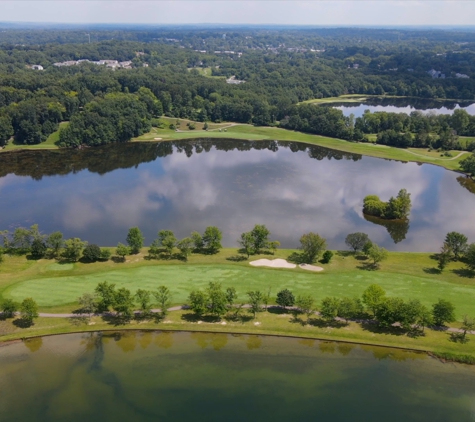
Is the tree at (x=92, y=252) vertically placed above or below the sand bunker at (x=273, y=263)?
above

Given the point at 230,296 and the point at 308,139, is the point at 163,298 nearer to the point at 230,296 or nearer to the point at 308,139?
the point at 230,296

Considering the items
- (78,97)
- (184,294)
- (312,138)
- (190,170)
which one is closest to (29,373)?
(184,294)

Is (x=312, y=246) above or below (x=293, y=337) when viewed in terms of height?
above

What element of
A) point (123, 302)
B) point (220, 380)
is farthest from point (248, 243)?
point (220, 380)

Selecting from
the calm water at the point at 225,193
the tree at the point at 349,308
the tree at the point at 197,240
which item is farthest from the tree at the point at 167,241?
the tree at the point at 349,308

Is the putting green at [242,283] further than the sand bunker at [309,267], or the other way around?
the sand bunker at [309,267]

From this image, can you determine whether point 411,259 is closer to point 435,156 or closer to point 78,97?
point 435,156

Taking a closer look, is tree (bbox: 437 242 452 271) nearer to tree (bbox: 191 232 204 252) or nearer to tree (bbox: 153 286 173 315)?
tree (bbox: 191 232 204 252)

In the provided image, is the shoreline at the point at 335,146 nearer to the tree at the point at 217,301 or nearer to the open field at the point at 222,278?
the open field at the point at 222,278
